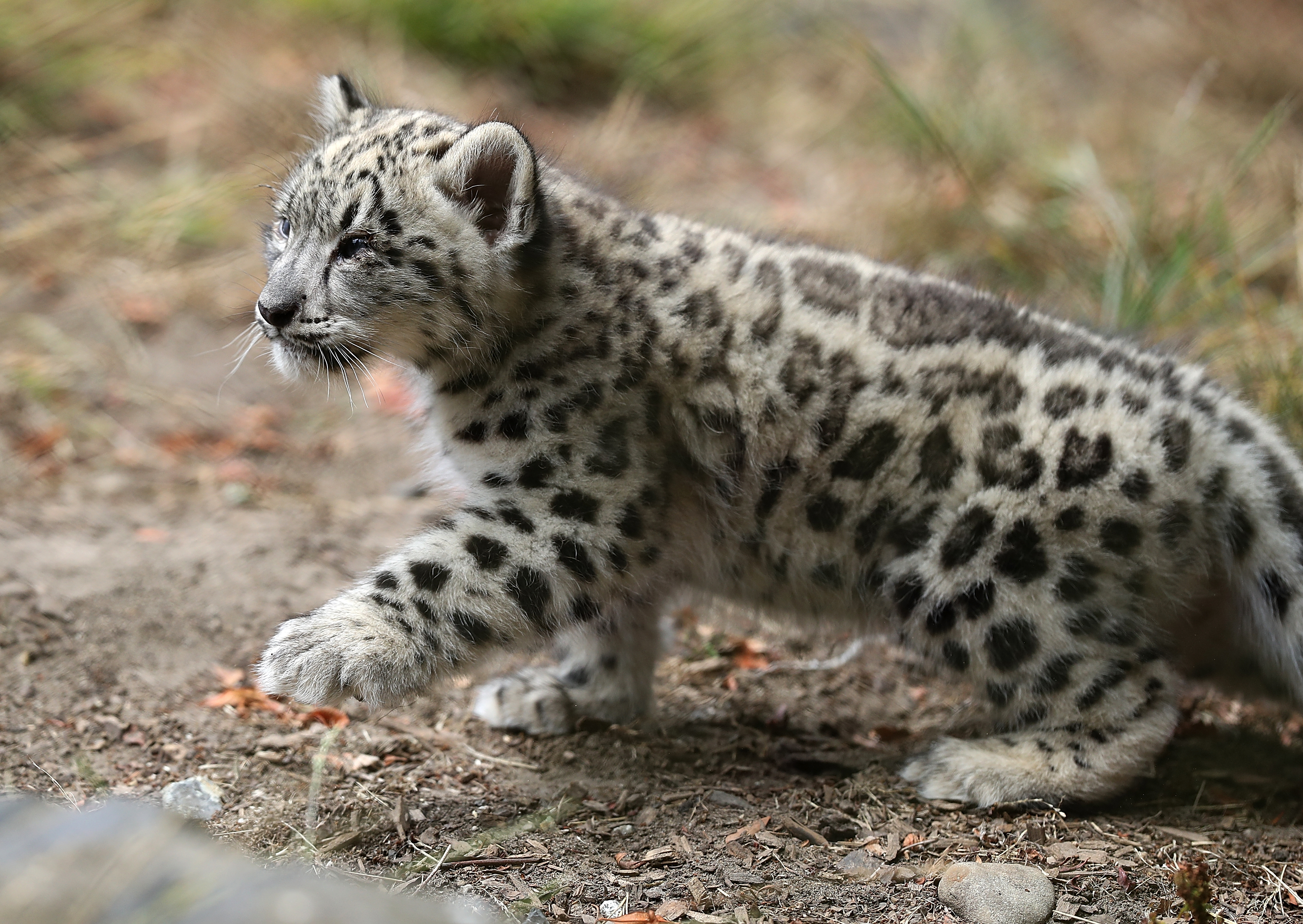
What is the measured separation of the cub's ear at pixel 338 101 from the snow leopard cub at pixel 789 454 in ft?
1.23

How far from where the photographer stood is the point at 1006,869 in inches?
160

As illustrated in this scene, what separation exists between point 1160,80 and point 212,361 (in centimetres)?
1038

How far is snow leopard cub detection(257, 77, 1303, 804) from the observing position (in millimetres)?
4492

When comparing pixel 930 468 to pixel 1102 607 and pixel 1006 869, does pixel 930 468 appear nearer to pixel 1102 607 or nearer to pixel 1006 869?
pixel 1102 607

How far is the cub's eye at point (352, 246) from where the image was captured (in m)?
4.57

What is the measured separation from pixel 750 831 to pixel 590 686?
1.18 meters

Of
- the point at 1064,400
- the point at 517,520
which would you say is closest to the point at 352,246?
the point at 517,520

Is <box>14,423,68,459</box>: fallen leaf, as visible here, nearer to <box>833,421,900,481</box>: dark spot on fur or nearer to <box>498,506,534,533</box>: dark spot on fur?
<box>498,506,534,533</box>: dark spot on fur

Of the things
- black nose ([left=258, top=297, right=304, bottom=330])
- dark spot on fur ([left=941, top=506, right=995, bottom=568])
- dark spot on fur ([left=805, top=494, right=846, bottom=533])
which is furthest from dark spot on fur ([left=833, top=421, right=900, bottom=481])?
black nose ([left=258, top=297, right=304, bottom=330])

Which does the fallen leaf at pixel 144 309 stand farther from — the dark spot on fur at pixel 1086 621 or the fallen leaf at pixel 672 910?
the dark spot on fur at pixel 1086 621

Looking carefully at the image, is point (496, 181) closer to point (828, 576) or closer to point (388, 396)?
point (828, 576)

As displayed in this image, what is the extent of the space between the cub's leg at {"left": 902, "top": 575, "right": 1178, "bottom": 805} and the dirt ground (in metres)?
0.13

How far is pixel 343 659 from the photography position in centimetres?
409

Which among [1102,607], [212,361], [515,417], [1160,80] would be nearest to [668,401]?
[515,417]
